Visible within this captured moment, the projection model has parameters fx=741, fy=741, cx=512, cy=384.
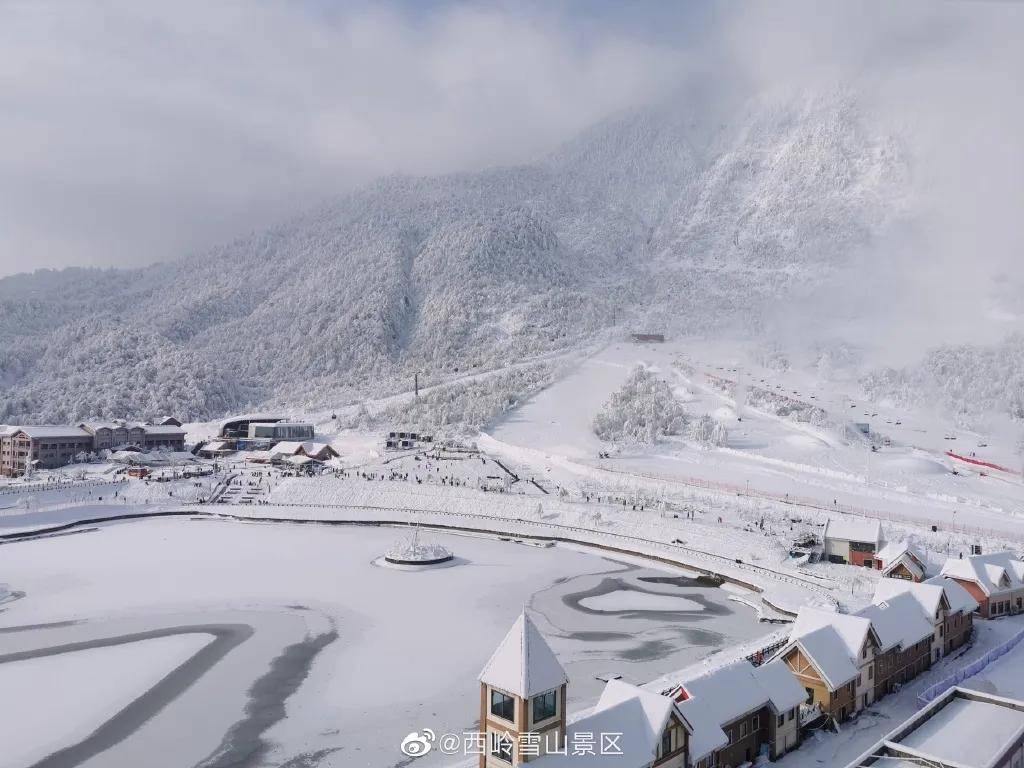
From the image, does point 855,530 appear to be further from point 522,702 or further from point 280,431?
point 280,431

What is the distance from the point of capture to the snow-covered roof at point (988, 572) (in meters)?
29.9

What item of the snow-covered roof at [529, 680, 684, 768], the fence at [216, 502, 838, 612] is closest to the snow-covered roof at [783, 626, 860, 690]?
the snow-covered roof at [529, 680, 684, 768]

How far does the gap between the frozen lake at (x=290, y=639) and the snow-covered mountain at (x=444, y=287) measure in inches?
3012

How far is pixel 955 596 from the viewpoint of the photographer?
26750 mm

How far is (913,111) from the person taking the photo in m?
180

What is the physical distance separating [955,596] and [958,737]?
540 inches

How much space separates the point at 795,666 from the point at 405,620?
52.6 ft

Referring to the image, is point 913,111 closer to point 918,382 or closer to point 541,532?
point 918,382

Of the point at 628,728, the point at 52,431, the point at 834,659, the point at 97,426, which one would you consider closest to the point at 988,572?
the point at 834,659

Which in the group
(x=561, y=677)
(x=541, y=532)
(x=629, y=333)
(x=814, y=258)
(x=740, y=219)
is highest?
(x=740, y=219)

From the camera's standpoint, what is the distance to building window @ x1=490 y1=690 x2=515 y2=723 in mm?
14320

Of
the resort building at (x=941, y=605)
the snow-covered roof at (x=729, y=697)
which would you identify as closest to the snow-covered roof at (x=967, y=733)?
the snow-covered roof at (x=729, y=697)

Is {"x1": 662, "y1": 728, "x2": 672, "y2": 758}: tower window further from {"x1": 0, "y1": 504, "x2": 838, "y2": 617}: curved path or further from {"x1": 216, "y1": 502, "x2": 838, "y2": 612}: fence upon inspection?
{"x1": 216, "y1": 502, "x2": 838, "y2": 612}: fence

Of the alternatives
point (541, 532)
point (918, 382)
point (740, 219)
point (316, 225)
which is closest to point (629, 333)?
point (918, 382)
